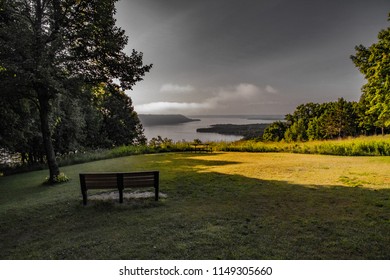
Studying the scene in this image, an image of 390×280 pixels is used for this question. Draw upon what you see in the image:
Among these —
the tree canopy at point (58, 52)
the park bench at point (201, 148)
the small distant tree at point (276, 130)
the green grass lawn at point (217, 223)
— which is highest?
the tree canopy at point (58, 52)

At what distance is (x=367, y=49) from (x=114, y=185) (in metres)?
→ 22.5

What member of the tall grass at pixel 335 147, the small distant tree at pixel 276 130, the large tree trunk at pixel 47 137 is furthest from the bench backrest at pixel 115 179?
the small distant tree at pixel 276 130

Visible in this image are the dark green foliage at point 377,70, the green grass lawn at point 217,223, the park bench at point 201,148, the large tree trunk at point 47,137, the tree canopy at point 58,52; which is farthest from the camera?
the park bench at point 201,148

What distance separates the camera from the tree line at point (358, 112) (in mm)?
18172

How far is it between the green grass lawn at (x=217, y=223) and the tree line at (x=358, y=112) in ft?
40.2

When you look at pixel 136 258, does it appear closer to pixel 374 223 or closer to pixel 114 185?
pixel 114 185

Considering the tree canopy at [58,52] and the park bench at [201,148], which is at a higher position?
the tree canopy at [58,52]

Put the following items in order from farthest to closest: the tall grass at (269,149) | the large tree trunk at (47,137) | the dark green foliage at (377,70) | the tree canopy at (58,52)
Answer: the dark green foliage at (377,70)
the tall grass at (269,149)
the large tree trunk at (47,137)
the tree canopy at (58,52)

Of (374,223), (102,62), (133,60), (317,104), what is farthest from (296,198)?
(317,104)

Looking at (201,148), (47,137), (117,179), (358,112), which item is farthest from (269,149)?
(358,112)

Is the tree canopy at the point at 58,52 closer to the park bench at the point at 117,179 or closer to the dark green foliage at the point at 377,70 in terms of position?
the park bench at the point at 117,179

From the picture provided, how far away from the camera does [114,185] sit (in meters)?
7.20

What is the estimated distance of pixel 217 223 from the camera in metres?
5.46

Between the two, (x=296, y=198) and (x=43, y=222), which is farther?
(x=296, y=198)
